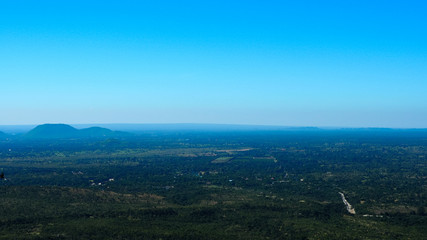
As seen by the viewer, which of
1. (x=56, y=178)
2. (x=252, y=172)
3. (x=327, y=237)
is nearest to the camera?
(x=327, y=237)

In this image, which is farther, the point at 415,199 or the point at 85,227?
the point at 415,199

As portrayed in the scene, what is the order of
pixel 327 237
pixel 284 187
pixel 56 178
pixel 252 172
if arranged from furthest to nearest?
1. pixel 252 172
2. pixel 56 178
3. pixel 284 187
4. pixel 327 237

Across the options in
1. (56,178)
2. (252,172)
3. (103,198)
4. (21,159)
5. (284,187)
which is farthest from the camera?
(21,159)

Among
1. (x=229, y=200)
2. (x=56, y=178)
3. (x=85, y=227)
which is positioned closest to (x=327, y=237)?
(x=229, y=200)

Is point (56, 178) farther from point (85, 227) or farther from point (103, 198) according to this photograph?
point (85, 227)

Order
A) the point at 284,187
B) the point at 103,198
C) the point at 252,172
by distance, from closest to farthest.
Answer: the point at 103,198
the point at 284,187
the point at 252,172

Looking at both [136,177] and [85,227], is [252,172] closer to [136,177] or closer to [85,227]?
[136,177]

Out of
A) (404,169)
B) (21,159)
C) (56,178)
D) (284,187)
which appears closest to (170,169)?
(56,178)

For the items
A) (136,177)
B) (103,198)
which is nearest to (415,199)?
(103,198)

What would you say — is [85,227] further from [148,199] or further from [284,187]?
[284,187]

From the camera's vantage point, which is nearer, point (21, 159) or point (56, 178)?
point (56, 178)
